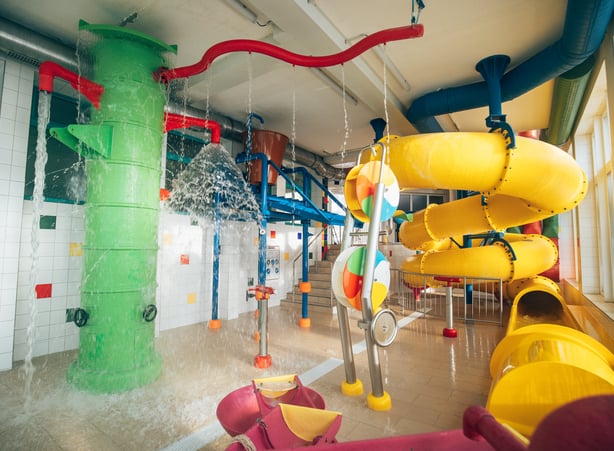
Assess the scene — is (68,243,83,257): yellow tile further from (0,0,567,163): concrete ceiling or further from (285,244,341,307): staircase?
(285,244,341,307): staircase

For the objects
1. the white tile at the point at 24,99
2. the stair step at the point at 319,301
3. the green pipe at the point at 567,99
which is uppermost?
the green pipe at the point at 567,99

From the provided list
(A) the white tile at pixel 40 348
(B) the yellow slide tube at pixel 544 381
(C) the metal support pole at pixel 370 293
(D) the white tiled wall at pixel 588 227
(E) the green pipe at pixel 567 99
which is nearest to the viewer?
(B) the yellow slide tube at pixel 544 381

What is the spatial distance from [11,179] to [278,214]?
3.54 m

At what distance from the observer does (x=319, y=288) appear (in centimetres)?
760

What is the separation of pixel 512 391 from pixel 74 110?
18.7 ft

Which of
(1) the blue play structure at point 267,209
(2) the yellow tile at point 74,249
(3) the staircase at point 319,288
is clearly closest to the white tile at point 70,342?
(2) the yellow tile at point 74,249

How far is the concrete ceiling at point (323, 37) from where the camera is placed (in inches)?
124

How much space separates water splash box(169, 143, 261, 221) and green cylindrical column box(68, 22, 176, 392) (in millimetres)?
2030

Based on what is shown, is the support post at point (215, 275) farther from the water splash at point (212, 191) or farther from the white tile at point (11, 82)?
the white tile at point (11, 82)

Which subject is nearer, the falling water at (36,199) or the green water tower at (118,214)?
the falling water at (36,199)

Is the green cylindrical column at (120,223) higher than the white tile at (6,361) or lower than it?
higher

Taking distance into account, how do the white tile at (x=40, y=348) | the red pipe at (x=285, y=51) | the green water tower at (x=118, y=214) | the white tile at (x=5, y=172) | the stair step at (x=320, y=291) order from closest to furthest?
the red pipe at (x=285, y=51) → the green water tower at (x=118, y=214) → the white tile at (x=5, y=172) → the white tile at (x=40, y=348) → the stair step at (x=320, y=291)

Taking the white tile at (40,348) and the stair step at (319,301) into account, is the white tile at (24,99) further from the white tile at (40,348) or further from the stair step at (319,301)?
→ the stair step at (319,301)

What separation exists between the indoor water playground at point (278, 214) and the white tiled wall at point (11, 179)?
0.02 meters
